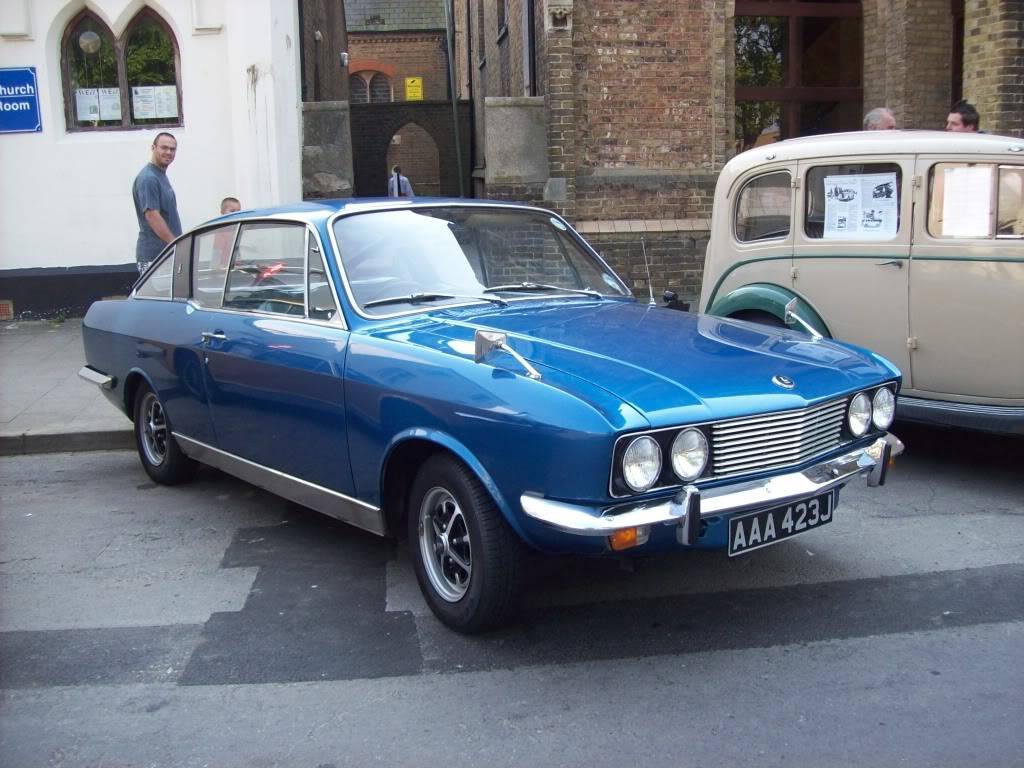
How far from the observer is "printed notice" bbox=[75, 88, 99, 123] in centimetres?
1270

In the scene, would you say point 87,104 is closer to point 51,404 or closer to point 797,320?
point 51,404

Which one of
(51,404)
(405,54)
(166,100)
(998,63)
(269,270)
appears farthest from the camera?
(405,54)

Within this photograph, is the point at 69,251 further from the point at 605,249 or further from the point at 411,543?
the point at 411,543

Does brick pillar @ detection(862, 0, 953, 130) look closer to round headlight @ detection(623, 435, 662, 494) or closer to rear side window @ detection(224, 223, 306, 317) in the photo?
rear side window @ detection(224, 223, 306, 317)

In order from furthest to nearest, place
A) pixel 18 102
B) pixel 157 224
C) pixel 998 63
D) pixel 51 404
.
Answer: pixel 18 102, pixel 998 63, pixel 157 224, pixel 51 404

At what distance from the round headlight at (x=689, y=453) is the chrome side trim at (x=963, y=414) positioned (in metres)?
2.55

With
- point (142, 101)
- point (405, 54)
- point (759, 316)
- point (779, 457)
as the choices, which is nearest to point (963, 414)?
point (759, 316)

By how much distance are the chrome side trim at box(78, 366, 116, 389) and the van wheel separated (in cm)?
404

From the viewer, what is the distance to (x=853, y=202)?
654cm

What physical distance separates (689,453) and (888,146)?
11.7 ft

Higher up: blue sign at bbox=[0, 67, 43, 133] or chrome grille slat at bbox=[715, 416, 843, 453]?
blue sign at bbox=[0, 67, 43, 133]

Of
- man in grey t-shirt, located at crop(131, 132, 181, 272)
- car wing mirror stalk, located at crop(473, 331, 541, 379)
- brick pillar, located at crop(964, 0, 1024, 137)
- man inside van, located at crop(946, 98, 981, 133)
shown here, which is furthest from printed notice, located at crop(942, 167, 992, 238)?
man in grey t-shirt, located at crop(131, 132, 181, 272)

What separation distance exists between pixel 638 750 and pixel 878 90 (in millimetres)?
12527

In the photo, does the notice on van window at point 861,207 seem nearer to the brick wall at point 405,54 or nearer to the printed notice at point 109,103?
the printed notice at point 109,103
